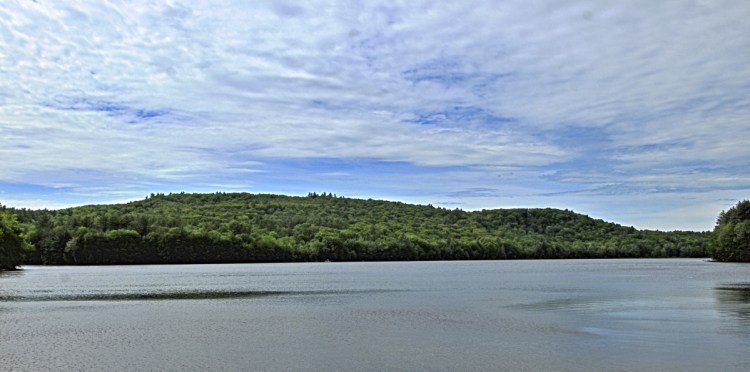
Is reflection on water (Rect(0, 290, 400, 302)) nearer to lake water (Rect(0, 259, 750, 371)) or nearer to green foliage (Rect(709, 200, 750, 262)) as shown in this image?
lake water (Rect(0, 259, 750, 371))

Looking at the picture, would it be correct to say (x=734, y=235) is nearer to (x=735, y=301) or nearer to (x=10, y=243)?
(x=735, y=301)

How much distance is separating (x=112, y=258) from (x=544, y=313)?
10475 centimetres

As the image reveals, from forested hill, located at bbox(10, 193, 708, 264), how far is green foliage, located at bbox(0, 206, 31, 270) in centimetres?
2251

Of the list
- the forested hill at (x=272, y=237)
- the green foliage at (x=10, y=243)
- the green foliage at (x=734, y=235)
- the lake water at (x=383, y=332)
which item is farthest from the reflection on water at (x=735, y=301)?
the forested hill at (x=272, y=237)

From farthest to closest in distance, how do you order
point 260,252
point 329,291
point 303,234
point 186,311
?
point 303,234 < point 260,252 < point 329,291 < point 186,311

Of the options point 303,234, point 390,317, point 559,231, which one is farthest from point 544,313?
point 559,231

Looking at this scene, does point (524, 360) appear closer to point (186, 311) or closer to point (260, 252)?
point (186, 311)

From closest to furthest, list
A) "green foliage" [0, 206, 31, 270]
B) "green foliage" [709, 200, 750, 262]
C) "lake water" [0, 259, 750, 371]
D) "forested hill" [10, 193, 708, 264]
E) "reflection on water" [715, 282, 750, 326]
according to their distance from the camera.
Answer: "lake water" [0, 259, 750, 371] < "reflection on water" [715, 282, 750, 326] < "green foliage" [0, 206, 31, 270] < "green foliage" [709, 200, 750, 262] < "forested hill" [10, 193, 708, 264]

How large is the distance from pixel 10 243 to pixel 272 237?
62.0 meters

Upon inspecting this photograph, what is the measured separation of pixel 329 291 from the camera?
6038 cm

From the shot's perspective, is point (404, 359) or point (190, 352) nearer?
point (404, 359)

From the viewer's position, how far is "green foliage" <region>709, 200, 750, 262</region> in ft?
391

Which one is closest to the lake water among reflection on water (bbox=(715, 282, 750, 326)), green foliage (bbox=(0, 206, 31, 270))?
reflection on water (bbox=(715, 282, 750, 326))

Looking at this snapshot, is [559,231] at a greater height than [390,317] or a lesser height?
greater
